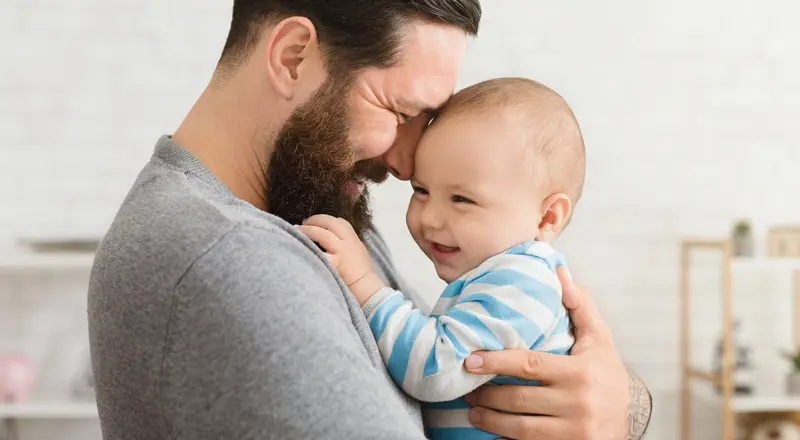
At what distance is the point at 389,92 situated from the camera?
137 cm

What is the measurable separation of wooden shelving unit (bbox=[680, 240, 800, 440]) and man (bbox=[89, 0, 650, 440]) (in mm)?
2241

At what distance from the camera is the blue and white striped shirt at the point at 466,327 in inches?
48.0

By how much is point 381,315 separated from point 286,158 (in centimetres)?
27

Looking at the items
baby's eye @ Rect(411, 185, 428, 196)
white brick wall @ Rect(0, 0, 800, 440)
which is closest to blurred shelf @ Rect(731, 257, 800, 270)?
white brick wall @ Rect(0, 0, 800, 440)

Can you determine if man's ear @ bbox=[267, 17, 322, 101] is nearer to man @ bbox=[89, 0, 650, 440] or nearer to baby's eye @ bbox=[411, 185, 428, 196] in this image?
man @ bbox=[89, 0, 650, 440]

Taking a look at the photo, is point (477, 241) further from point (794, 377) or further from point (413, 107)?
point (794, 377)

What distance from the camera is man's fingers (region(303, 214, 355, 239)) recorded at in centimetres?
130

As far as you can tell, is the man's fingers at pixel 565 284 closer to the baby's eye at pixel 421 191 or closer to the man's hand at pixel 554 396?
the man's hand at pixel 554 396

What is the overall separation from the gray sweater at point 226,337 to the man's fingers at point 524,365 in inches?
10.3

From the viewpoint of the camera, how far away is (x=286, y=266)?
0.98 metres

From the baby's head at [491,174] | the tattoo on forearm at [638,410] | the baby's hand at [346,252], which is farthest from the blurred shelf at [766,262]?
the baby's hand at [346,252]

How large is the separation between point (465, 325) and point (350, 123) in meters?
0.35

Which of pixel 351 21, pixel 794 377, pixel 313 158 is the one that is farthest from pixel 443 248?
pixel 794 377

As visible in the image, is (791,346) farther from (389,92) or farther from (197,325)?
(197,325)
